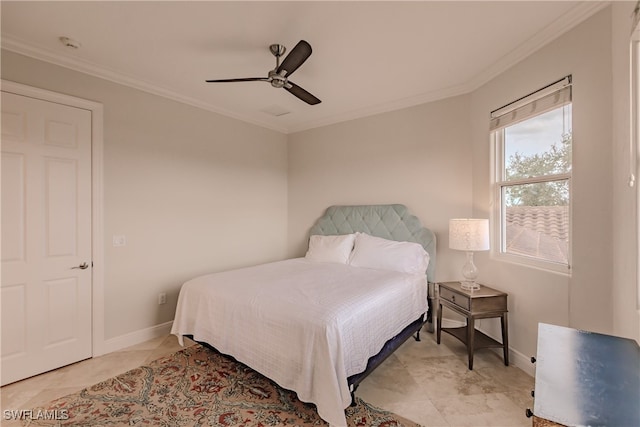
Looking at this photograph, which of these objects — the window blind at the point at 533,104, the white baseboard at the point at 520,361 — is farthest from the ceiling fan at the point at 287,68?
the white baseboard at the point at 520,361

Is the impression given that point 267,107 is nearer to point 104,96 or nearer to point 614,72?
point 104,96

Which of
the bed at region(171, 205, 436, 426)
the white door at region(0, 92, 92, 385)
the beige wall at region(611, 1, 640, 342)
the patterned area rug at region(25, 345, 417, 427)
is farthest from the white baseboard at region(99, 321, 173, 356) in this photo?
the beige wall at region(611, 1, 640, 342)

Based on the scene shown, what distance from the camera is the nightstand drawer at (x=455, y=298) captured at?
2.47 meters

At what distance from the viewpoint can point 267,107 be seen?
3.73 metres

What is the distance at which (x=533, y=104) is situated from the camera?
7.60 ft

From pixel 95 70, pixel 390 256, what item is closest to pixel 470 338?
pixel 390 256

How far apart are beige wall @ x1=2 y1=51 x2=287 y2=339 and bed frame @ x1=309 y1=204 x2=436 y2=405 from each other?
1.16m

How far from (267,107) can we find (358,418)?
11.6 feet

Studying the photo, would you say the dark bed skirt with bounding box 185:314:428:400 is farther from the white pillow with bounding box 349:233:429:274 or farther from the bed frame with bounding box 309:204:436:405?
the white pillow with bounding box 349:233:429:274

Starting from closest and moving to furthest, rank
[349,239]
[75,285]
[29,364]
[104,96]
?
[29,364]
[75,285]
[104,96]
[349,239]

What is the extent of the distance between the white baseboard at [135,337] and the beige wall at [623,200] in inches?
156

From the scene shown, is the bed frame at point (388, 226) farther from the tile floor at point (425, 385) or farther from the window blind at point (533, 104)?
the window blind at point (533, 104)

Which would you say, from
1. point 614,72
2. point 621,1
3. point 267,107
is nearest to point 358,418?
point 614,72

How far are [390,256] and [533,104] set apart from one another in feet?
6.26
